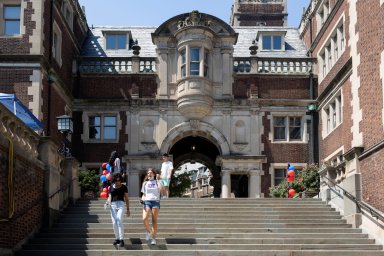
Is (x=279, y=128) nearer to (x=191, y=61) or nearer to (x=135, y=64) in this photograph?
(x=191, y=61)

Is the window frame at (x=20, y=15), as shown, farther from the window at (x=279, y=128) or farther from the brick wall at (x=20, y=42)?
the window at (x=279, y=128)

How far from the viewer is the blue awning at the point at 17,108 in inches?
779

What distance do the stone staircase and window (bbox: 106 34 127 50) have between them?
47.5ft

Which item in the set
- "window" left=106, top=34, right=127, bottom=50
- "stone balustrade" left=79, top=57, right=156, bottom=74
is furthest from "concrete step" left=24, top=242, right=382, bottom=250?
"window" left=106, top=34, right=127, bottom=50

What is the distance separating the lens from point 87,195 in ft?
93.2

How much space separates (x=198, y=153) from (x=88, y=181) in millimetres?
11994

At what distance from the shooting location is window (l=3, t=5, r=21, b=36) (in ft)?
85.4

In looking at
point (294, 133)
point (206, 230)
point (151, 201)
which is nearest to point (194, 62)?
point (294, 133)

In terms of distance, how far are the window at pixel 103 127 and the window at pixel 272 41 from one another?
8.96m

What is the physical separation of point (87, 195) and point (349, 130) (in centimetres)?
1089

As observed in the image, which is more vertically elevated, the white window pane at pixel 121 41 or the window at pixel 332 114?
the white window pane at pixel 121 41

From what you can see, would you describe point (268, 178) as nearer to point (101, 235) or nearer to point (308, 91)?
point (308, 91)

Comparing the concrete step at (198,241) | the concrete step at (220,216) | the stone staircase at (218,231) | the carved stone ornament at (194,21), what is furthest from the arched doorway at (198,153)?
the concrete step at (198,241)

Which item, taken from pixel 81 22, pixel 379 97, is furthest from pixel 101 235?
pixel 81 22
